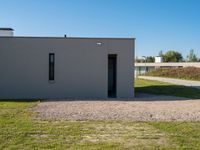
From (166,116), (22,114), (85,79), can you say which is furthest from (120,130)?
(85,79)

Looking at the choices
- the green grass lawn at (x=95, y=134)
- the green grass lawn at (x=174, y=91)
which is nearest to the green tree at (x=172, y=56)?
the green grass lawn at (x=174, y=91)

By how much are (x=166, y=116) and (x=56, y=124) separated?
4.07 metres

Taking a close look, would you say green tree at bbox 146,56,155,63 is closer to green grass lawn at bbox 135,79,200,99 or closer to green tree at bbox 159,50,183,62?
green tree at bbox 159,50,183,62

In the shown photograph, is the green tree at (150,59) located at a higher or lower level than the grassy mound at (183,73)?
higher

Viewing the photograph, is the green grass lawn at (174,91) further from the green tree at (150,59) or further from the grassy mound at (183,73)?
the green tree at (150,59)

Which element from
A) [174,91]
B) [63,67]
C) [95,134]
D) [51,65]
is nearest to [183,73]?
[174,91]

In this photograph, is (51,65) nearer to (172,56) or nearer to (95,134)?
(95,134)

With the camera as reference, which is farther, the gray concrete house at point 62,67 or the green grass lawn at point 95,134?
the gray concrete house at point 62,67

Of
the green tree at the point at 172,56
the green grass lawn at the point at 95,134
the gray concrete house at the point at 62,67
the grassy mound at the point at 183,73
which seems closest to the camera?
the green grass lawn at the point at 95,134

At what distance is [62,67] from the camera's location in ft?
61.7

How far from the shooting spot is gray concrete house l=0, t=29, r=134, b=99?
18609 millimetres

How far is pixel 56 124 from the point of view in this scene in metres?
9.68

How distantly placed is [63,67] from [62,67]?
6 cm

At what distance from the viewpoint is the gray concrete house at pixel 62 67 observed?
18609 millimetres
